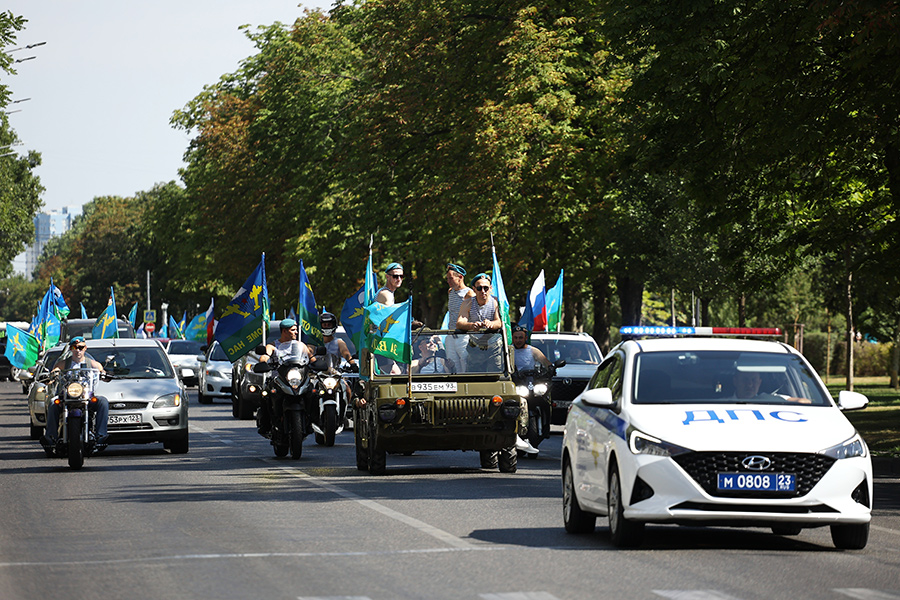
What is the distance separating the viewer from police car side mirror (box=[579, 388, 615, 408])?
11.7 m

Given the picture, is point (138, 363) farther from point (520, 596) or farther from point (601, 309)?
point (601, 309)

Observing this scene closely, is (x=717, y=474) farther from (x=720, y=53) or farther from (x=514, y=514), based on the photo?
(x=720, y=53)

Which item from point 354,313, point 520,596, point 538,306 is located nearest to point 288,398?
point 354,313

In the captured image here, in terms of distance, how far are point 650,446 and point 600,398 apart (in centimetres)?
80

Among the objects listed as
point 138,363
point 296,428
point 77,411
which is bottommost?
point 296,428

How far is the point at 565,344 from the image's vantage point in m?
28.8

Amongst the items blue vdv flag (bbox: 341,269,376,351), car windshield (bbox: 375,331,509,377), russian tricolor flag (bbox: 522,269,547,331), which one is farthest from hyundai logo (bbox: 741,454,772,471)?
russian tricolor flag (bbox: 522,269,547,331)

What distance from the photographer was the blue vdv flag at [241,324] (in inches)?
1025

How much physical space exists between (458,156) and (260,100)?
19953mm

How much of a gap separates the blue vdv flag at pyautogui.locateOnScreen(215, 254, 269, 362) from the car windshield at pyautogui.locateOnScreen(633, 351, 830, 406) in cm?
1447

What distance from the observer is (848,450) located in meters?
11.1

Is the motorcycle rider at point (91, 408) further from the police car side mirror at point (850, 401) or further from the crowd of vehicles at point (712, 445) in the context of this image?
the police car side mirror at point (850, 401)

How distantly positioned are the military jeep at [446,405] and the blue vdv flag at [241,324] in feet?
24.6

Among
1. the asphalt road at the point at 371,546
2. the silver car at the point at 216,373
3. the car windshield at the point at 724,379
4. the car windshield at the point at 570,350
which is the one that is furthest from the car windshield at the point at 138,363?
the silver car at the point at 216,373
